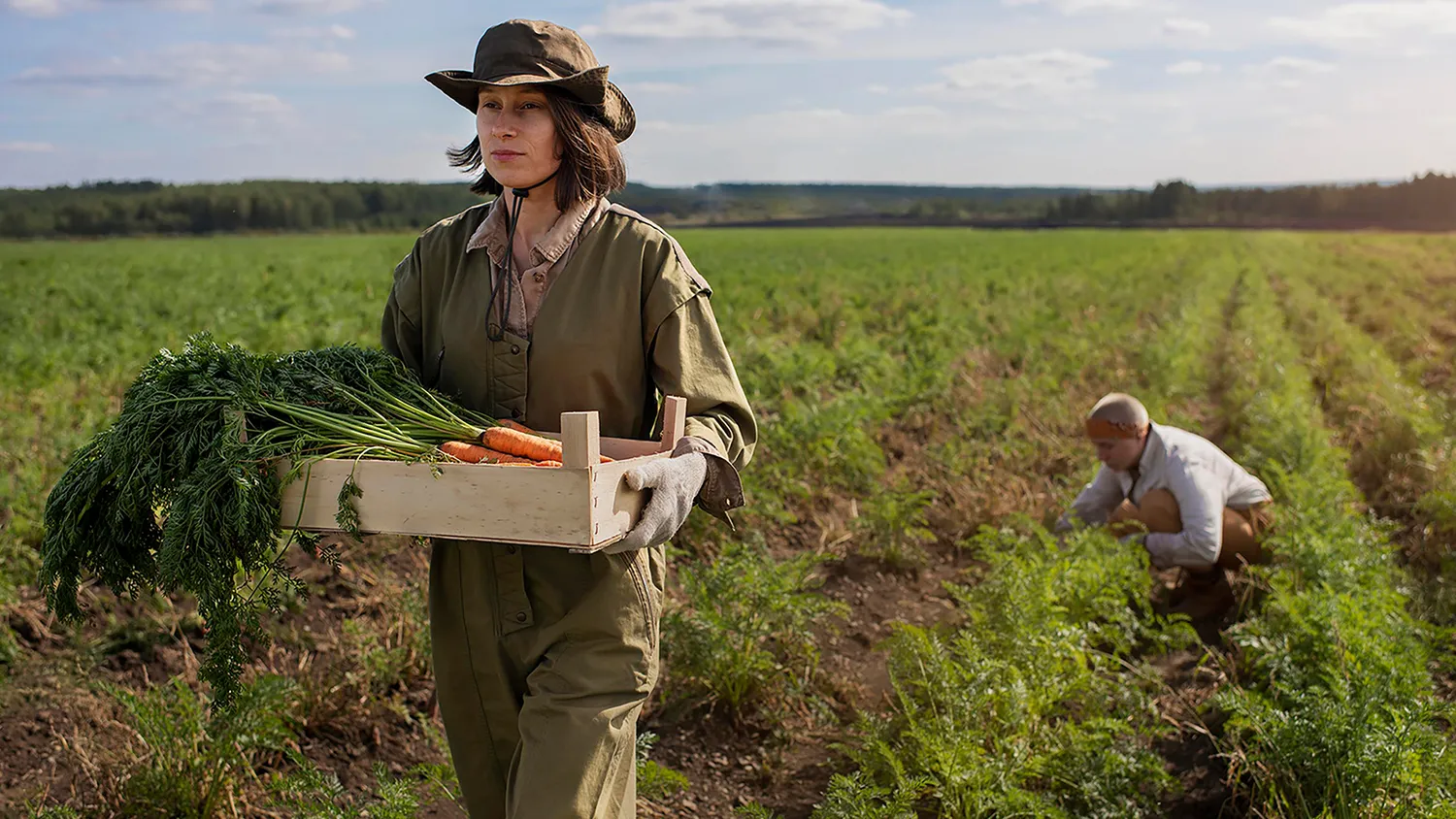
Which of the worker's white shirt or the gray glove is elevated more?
the gray glove

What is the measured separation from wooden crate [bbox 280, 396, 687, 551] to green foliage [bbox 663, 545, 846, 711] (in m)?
2.06

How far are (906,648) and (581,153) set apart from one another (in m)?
2.19

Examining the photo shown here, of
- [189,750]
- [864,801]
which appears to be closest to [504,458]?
[864,801]

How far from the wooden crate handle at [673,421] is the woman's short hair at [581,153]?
55 centimetres

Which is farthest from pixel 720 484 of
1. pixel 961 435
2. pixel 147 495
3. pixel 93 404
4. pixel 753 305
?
pixel 753 305

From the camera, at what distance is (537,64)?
257 cm

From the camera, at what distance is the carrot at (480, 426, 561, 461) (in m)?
2.44

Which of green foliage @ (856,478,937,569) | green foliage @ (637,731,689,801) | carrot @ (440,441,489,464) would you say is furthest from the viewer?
green foliage @ (856,478,937,569)

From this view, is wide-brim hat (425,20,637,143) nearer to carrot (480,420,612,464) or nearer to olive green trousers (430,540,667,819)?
carrot (480,420,612,464)

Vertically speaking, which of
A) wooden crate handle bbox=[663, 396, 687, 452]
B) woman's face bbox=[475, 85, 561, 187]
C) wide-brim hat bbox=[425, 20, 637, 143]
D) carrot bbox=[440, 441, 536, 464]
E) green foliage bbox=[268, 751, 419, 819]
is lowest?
green foliage bbox=[268, 751, 419, 819]

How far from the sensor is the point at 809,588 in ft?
18.7

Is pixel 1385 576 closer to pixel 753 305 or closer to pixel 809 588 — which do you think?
pixel 809 588

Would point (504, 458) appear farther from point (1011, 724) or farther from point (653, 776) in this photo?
point (1011, 724)

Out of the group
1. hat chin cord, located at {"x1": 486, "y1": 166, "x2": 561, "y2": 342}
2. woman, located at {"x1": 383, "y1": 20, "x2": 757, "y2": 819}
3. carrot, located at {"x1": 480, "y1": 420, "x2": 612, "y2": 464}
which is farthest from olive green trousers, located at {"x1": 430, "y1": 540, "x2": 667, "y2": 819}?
hat chin cord, located at {"x1": 486, "y1": 166, "x2": 561, "y2": 342}
